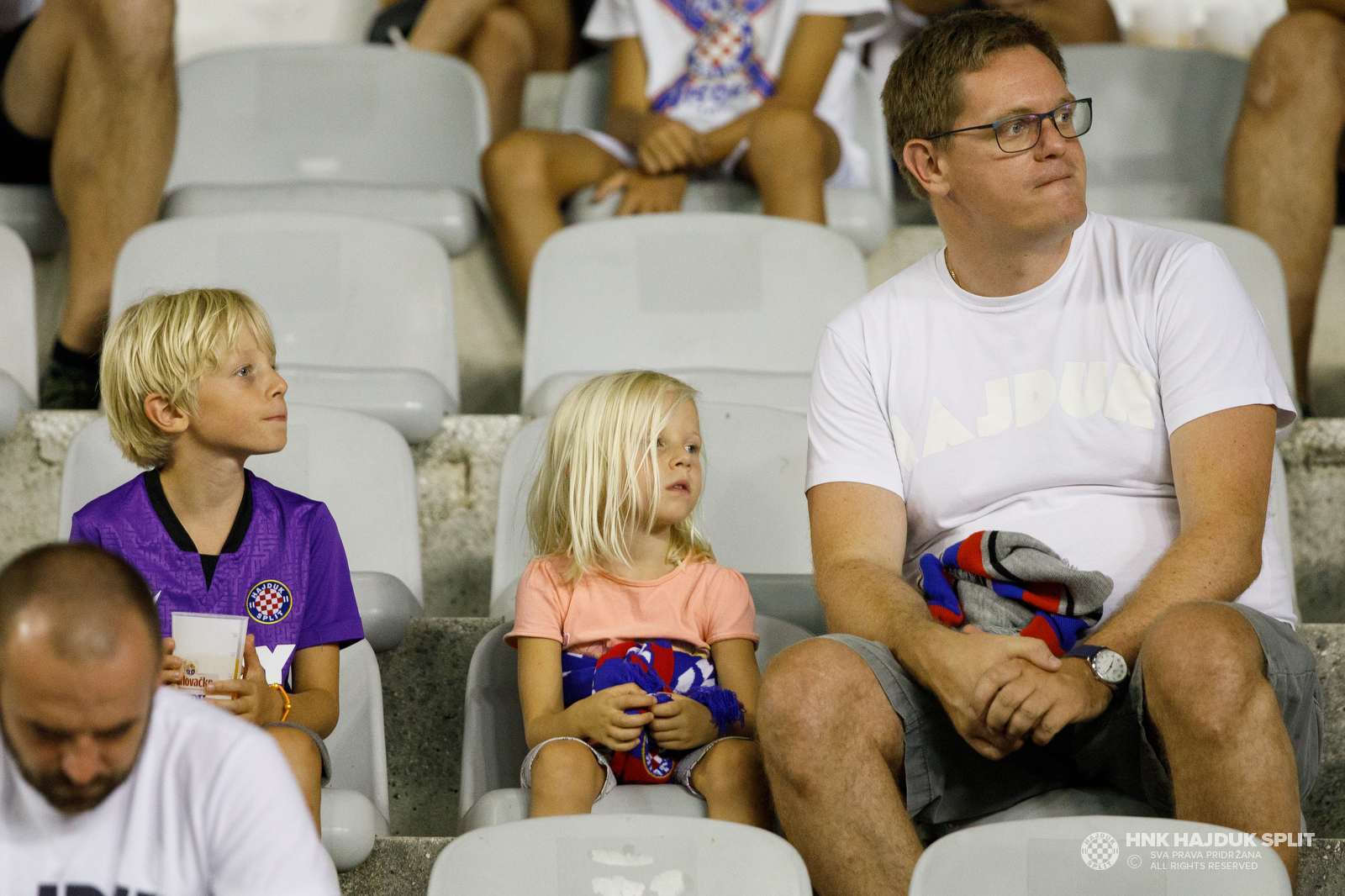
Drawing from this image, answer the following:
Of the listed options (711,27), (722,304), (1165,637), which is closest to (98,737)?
(1165,637)

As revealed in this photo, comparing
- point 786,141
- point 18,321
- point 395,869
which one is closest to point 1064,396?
point 395,869

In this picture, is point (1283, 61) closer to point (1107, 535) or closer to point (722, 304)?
point (722, 304)

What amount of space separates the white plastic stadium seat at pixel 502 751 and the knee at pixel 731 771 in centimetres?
3

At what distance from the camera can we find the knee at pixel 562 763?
123cm

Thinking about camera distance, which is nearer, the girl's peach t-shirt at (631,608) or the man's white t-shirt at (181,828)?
the man's white t-shirt at (181,828)

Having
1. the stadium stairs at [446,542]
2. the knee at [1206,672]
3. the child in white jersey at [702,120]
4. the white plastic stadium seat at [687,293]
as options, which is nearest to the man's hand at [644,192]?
the child in white jersey at [702,120]

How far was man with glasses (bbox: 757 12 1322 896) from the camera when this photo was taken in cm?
111

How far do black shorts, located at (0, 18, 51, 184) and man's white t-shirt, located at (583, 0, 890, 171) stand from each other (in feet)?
3.16

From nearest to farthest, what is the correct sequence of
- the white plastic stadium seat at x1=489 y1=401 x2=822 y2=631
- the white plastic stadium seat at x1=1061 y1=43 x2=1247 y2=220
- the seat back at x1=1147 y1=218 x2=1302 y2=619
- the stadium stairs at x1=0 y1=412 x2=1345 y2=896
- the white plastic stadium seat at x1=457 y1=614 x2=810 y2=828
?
the white plastic stadium seat at x1=457 y1=614 x2=810 y2=828, the stadium stairs at x1=0 y1=412 x2=1345 y2=896, the white plastic stadium seat at x1=489 y1=401 x2=822 y2=631, the seat back at x1=1147 y1=218 x2=1302 y2=619, the white plastic stadium seat at x1=1061 y1=43 x2=1247 y2=220

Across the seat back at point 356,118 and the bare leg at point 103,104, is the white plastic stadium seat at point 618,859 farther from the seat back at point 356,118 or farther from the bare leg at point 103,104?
the seat back at point 356,118

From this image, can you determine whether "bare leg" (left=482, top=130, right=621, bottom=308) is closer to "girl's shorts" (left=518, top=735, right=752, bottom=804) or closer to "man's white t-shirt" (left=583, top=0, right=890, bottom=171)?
"man's white t-shirt" (left=583, top=0, right=890, bottom=171)

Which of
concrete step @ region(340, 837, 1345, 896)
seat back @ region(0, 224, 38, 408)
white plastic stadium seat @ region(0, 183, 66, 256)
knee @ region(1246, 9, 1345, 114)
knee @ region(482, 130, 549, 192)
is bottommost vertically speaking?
concrete step @ region(340, 837, 1345, 896)

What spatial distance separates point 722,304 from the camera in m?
2.03

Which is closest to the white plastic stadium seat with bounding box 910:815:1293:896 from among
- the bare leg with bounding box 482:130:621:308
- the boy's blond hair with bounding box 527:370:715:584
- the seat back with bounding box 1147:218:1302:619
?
the boy's blond hair with bounding box 527:370:715:584
